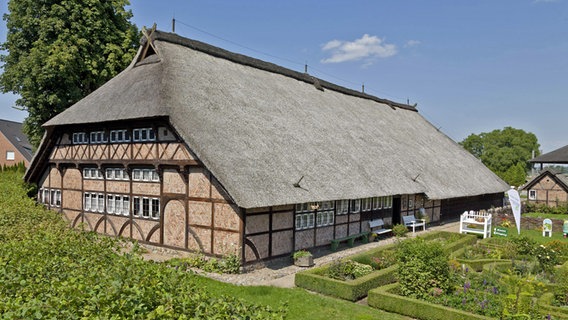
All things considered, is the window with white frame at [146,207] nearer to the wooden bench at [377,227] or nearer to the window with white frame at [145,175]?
the window with white frame at [145,175]

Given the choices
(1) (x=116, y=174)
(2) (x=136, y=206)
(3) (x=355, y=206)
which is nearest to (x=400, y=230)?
(3) (x=355, y=206)

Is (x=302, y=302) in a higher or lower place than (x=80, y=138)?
lower

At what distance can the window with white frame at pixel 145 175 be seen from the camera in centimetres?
1909

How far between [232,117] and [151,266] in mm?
13266

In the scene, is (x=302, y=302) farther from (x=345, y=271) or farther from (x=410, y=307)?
(x=410, y=307)

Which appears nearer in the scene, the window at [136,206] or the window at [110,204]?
the window at [136,206]

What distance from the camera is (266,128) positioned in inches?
794

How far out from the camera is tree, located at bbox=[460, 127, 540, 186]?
254 feet

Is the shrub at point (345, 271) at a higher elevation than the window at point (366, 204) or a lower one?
lower

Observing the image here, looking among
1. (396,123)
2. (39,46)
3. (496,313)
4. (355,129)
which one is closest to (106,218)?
(39,46)

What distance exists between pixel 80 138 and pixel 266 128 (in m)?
10.0

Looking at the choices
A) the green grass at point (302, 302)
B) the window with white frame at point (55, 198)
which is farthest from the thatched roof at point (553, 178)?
the window with white frame at point (55, 198)

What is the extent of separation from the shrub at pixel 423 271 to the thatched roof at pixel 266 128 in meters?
4.97

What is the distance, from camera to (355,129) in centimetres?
2712
